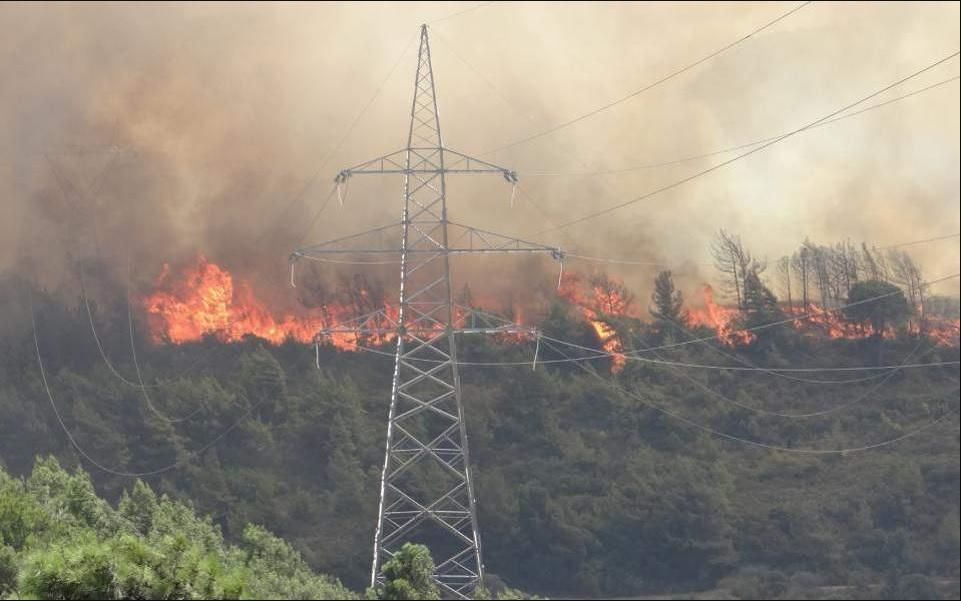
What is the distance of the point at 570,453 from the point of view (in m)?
88.6

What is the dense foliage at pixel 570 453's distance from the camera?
7762 cm

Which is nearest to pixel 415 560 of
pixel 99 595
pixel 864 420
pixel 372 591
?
pixel 372 591

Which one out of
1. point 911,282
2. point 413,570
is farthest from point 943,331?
point 413,570

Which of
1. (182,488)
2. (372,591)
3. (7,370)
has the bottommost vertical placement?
(372,591)

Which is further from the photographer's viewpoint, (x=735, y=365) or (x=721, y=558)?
(x=735, y=365)

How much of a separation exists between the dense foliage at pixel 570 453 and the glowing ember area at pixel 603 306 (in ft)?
2.33

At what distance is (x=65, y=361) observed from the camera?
8462cm

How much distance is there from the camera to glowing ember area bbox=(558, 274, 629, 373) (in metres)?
96.4

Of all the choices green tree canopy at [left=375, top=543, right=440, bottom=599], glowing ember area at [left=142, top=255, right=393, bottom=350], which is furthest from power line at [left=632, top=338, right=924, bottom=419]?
green tree canopy at [left=375, top=543, right=440, bottom=599]

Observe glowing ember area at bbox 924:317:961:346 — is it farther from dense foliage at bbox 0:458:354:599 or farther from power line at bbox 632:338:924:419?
dense foliage at bbox 0:458:354:599

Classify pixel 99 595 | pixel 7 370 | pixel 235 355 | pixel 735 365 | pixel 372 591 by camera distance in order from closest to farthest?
pixel 99 595, pixel 372 591, pixel 7 370, pixel 235 355, pixel 735 365

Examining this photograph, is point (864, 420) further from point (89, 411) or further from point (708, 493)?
point (89, 411)

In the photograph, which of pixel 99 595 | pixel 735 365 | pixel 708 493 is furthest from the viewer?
pixel 735 365

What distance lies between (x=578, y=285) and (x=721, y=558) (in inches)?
992
